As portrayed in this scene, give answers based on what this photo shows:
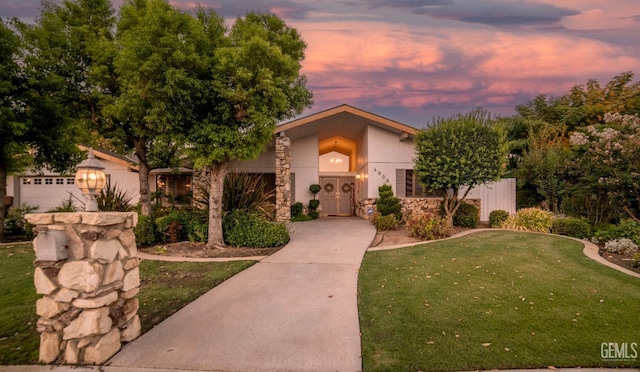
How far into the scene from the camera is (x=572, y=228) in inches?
359

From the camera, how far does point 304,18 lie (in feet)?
31.8

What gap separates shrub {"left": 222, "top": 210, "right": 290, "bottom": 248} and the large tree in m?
0.34

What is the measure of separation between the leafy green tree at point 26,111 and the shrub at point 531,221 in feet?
50.3

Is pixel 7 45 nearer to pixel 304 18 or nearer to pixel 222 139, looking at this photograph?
pixel 222 139

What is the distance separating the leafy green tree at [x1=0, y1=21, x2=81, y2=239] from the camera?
8.24 meters

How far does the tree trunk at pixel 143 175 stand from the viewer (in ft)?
31.5

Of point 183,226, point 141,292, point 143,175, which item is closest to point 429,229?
point 183,226

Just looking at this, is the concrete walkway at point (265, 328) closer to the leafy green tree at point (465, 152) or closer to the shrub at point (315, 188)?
the leafy green tree at point (465, 152)

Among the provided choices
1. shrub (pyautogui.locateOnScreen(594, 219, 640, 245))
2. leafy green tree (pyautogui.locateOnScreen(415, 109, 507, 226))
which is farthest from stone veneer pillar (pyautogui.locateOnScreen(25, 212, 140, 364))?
shrub (pyautogui.locateOnScreen(594, 219, 640, 245))

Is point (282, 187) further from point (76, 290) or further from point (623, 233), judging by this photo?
point (623, 233)

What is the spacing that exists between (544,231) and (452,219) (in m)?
2.83

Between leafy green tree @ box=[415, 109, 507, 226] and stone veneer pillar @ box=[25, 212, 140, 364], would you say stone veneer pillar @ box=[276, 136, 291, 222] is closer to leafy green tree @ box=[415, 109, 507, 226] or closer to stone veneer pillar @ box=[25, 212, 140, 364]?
leafy green tree @ box=[415, 109, 507, 226]

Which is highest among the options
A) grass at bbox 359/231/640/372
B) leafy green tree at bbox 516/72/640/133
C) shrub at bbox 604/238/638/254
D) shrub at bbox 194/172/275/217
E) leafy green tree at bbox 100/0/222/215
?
leafy green tree at bbox 516/72/640/133

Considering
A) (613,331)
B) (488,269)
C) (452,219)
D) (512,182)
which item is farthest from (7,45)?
(512,182)
